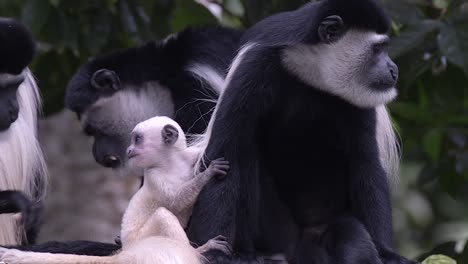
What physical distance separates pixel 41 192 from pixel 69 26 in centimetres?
69

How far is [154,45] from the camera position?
4.08 meters

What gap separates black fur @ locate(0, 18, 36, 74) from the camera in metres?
3.48

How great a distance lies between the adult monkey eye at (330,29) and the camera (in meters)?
3.06

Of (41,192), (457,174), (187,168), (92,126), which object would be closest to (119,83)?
(92,126)

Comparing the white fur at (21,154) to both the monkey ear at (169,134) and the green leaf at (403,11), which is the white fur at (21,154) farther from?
the green leaf at (403,11)

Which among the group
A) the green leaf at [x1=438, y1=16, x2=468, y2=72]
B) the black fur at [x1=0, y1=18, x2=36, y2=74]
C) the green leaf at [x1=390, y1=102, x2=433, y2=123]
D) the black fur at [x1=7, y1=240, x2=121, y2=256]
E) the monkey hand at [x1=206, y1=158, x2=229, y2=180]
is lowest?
the green leaf at [x1=390, y1=102, x2=433, y2=123]

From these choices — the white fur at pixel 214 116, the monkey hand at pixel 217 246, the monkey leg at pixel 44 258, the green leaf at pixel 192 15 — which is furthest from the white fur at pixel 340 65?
the green leaf at pixel 192 15

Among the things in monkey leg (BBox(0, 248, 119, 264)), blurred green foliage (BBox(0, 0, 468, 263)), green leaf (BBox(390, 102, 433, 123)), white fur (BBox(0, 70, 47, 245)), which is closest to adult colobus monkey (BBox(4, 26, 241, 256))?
blurred green foliage (BBox(0, 0, 468, 263))

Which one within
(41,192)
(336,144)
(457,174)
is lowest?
(457,174)

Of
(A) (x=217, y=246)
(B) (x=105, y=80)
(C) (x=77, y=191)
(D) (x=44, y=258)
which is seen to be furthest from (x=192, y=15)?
(C) (x=77, y=191)

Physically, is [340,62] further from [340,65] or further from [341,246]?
[341,246]

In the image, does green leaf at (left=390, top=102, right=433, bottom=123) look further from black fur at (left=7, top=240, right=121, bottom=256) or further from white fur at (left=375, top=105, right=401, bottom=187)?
black fur at (left=7, top=240, right=121, bottom=256)

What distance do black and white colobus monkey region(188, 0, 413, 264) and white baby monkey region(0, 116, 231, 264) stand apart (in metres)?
0.05

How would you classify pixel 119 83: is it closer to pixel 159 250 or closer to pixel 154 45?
pixel 154 45
